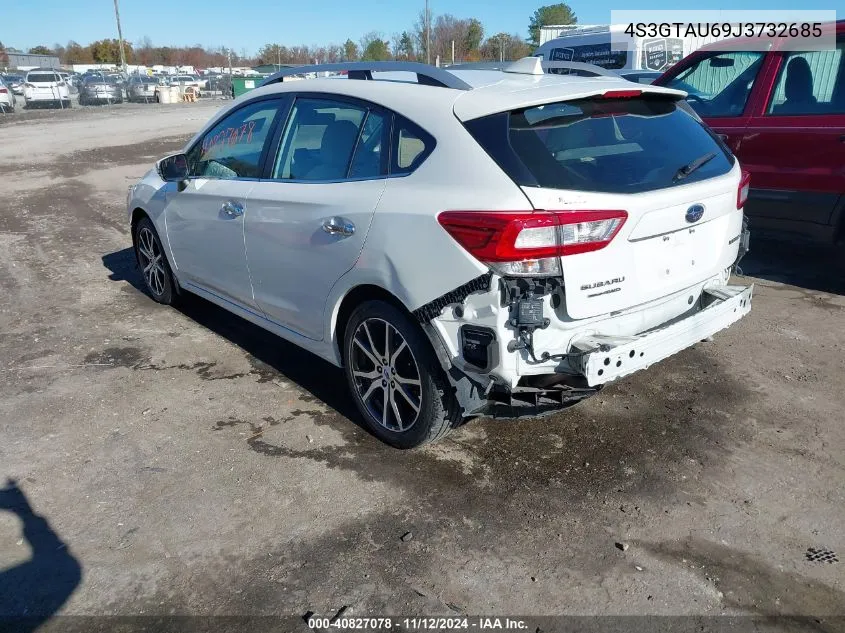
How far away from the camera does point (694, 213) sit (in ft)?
10.9

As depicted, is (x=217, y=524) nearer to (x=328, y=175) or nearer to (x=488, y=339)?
(x=488, y=339)

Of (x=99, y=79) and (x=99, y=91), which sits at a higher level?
(x=99, y=79)

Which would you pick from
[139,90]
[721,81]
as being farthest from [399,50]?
[721,81]

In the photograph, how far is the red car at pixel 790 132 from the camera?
18.3 feet

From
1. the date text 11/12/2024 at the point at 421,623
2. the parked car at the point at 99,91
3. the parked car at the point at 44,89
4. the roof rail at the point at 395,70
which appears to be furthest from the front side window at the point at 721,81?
the parked car at the point at 99,91

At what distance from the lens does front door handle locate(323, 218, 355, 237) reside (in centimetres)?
347

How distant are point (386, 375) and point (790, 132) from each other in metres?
4.22

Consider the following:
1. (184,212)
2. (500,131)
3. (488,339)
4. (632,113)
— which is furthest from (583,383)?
(184,212)

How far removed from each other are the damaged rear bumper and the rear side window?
1.10m

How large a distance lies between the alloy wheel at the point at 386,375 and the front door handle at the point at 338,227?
0.45 metres

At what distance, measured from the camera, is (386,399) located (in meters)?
3.67

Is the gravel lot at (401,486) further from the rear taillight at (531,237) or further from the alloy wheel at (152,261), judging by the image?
the rear taillight at (531,237)

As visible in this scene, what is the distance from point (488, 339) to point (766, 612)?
1424mm

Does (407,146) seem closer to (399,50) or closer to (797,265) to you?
(797,265)
